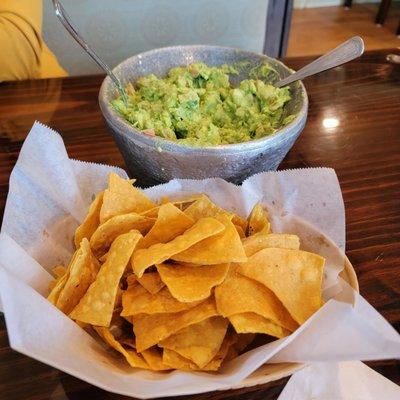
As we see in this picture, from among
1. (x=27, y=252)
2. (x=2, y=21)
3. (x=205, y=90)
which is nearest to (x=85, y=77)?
(x=2, y=21)

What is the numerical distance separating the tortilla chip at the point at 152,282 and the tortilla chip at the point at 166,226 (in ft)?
0.17

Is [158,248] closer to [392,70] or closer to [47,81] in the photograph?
[47,81]

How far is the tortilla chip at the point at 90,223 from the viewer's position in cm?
66

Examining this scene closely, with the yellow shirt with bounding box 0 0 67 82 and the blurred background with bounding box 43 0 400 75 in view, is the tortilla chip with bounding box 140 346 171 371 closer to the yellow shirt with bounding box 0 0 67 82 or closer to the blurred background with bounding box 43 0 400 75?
the yellow shirt with bounding box 0 0 67 82

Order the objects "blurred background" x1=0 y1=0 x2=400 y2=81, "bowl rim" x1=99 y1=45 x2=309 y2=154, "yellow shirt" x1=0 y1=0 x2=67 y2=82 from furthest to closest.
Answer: "blurred background" x1=0 y1=0 x2=400 y2=81 < "yellow shirt" x1=0 y1=0 x2=67 y2=82 < "bowl rim" x1=99 y1=45 x2=309 y2=154

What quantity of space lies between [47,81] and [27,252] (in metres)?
0.69

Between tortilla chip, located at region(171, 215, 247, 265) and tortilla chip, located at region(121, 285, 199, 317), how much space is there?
5cm

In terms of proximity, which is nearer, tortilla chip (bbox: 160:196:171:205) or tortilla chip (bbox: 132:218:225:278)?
tortilla chip (bbox: 132:218:225:278)

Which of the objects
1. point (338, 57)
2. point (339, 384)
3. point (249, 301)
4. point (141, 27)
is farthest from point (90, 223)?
point (141, 27)

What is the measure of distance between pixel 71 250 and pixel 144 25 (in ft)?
3.98

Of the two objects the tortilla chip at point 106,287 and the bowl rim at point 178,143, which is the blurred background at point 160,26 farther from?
the tortilla chip at point 106,287

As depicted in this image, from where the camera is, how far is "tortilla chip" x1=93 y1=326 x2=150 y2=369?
53 centimetres

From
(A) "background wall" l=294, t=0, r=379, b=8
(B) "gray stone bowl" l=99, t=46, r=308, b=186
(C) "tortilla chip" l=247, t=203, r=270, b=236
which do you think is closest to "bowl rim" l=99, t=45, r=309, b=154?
(B) "gray stone bowl" l=99, t=46, r=308, b=186

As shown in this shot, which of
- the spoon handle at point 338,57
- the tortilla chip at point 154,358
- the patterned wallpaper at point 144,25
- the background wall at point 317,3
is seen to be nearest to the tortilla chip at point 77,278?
the tortilla chip at point 154,358
